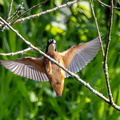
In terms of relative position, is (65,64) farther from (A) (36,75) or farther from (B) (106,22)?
(B) (106,22)

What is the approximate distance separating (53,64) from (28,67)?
32 cm

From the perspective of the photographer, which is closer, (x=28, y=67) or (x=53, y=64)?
(x=53, y=64)

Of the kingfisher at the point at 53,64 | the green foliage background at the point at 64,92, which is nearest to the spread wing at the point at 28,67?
the kingfisher at the point at 53,64

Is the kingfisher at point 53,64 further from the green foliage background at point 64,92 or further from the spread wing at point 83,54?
the green foliage background at point 64,92

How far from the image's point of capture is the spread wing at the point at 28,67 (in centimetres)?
229

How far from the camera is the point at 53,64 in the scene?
2172 mm

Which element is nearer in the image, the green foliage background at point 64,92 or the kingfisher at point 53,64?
the kingfisher at point 53,64

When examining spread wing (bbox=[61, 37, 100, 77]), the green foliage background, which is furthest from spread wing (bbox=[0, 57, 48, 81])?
the green foliage background

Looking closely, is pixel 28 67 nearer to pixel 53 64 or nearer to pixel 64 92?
pixel 53 64

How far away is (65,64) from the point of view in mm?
2238

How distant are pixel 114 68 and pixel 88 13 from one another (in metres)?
0.79

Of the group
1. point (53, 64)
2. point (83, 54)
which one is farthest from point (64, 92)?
point (53, 64)

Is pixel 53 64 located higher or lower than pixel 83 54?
higher

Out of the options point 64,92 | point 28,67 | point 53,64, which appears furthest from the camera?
point 64,92
